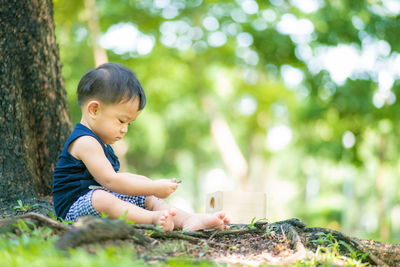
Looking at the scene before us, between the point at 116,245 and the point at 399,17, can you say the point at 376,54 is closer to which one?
the point at 399,17

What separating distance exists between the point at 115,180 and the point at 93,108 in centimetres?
61

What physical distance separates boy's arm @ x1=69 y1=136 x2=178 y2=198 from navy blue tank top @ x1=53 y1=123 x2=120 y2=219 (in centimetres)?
15

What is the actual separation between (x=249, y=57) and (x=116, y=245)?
40.5 ft

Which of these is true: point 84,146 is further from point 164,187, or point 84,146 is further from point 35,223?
point 35,223

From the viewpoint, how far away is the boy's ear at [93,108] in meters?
3.15

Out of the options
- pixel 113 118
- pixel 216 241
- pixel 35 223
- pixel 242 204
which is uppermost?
pixel 113 118

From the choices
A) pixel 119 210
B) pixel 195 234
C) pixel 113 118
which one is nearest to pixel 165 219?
pixel 195 234

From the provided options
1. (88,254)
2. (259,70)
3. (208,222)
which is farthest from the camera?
(259,70)

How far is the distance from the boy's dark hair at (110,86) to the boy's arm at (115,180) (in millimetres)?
393

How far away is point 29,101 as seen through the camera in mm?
3859

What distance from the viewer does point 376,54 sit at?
10.7m

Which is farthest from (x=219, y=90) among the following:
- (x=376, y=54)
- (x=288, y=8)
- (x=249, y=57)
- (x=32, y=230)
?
(x=32, y=230)

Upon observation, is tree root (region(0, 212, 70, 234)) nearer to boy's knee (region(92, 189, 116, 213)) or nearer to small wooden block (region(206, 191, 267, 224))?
boy's knee (region(92, 189, 116, 213))

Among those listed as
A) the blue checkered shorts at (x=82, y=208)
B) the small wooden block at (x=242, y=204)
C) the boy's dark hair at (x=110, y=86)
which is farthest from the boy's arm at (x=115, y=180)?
the small wooden block at (x=242, y=204)
